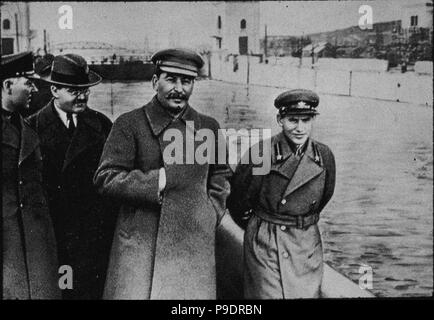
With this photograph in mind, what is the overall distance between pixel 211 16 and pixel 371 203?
1.64 m

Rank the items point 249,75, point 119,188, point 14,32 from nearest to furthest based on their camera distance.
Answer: point 119,188 → point 14,32 → point 249,75

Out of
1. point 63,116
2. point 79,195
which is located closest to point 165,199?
point 79,195

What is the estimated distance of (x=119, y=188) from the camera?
3.58 meters

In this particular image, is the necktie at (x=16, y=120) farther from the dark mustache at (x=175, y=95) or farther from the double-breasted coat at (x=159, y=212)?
the dark mustache at (x=175, y=95)

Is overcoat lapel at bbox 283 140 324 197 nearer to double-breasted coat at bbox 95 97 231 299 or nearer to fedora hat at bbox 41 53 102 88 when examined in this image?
double-breasted coat at bbox 95 97 231 299

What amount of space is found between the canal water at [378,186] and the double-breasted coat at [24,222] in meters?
1.21

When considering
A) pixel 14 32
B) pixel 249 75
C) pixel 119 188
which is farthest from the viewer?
pixel 249 75

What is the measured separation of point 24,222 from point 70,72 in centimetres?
95

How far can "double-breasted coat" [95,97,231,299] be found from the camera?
3623 mm

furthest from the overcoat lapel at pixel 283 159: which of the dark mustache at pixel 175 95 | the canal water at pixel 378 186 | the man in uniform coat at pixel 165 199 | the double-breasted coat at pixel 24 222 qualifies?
the double-breasted coat at pixel 24 222

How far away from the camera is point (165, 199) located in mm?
3629

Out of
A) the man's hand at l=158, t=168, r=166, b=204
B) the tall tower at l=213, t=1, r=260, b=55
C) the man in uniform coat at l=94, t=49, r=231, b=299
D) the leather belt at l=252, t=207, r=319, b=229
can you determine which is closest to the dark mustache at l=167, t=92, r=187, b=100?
the man in uniform coat at l=94, t=49, r=231, b=299
